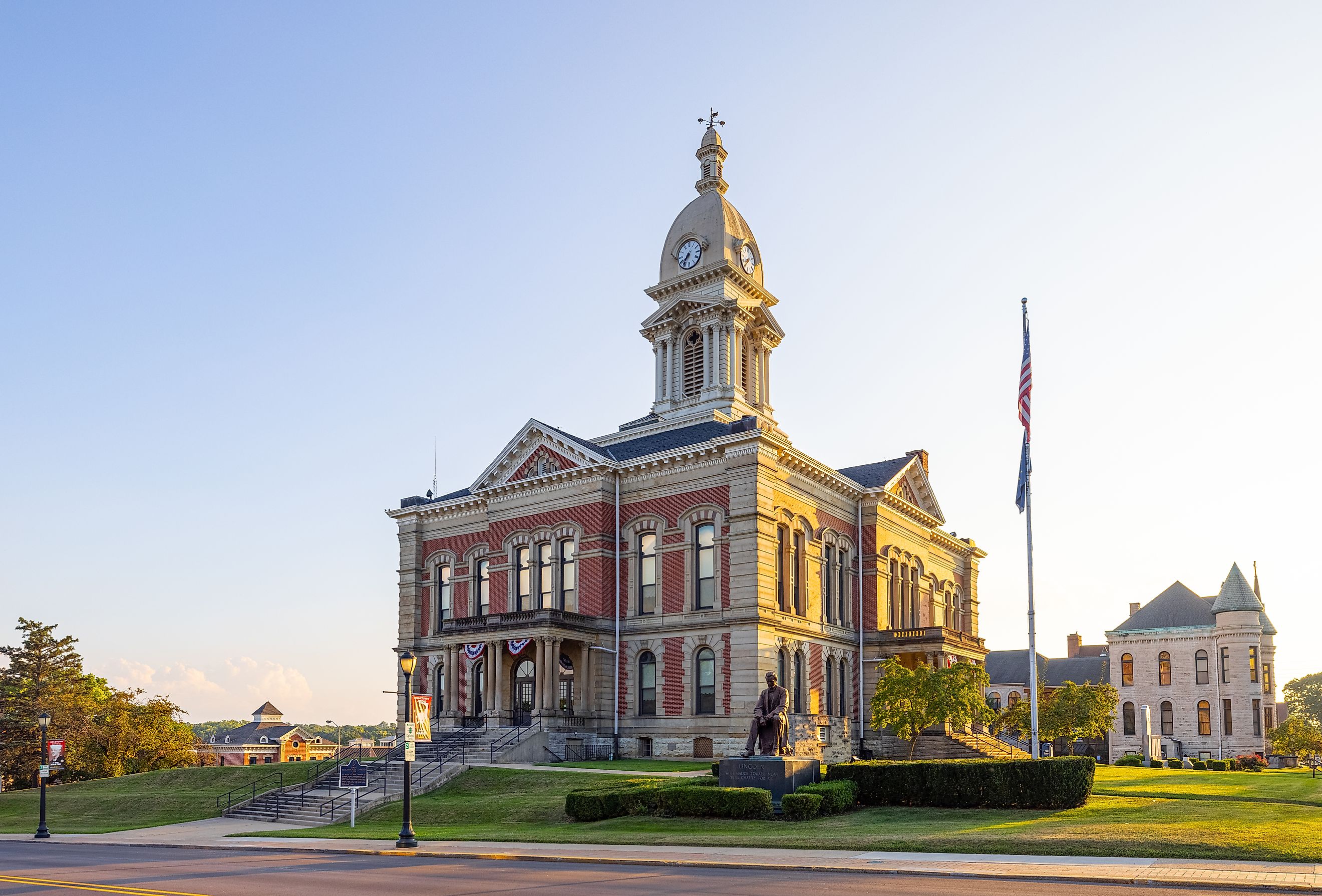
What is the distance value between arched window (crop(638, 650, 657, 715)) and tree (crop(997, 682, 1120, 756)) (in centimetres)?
2113

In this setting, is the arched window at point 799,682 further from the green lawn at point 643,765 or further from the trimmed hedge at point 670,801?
the trimmed hedge at point 670,801

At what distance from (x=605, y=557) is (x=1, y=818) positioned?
2700 cm

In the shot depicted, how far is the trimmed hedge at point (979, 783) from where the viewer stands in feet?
90.9

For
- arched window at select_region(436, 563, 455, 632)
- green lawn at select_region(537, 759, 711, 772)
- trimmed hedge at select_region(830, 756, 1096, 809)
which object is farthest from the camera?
arched window at select_region(436, 563, 455, 632)

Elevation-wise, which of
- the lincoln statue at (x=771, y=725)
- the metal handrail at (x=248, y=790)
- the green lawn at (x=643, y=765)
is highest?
the lincoln statue at (x=771, y=725)

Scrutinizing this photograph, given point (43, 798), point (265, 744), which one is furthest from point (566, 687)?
point (265, 744)

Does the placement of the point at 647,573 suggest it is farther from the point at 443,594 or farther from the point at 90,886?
the point at 90,886

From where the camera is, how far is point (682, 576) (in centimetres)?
4800

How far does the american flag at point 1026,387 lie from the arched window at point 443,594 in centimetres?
2985

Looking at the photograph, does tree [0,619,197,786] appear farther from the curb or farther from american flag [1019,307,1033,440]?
american flag [1019,307,1033,440]

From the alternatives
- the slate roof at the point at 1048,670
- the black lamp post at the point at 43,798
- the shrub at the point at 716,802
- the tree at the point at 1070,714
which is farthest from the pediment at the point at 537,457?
the slate roof at the point at 1048,670

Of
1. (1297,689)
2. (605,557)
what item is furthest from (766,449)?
(1297,689)

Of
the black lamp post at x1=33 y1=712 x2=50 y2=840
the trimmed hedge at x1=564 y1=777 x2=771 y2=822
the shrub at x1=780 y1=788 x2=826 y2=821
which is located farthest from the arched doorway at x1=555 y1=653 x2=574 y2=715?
the shrub at x1=780 y1=788 x2=826 y2=821

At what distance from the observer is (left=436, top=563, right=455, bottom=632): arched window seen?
5628cm
